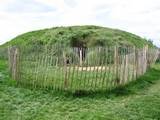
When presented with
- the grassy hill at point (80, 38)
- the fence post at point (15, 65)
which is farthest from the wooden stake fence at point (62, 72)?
the grassy hill at point (80, 38)

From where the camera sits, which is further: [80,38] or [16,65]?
[80,38]

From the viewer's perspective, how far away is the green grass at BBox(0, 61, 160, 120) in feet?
30.3

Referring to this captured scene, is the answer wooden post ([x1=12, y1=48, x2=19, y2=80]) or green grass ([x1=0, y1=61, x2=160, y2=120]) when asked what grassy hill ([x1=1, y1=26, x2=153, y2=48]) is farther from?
green grass ([x1=0, y1=61, x2=160, y2=120])

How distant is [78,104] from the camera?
1046cm

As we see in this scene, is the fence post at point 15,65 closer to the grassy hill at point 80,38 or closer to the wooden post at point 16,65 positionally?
the wooden post at point 16,65

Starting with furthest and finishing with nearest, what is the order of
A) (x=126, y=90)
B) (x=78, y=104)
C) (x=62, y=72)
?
1. (x=126, y=90)
2. (x=62, y=72)
3. (x=78, y=104)

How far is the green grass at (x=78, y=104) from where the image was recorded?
9.24 meters

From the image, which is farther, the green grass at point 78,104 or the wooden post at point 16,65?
the wooden post at point 16,65

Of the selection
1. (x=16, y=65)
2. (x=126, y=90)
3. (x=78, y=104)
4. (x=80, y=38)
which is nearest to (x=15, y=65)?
(x=16, y=65)

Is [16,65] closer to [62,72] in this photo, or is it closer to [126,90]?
[62,72]

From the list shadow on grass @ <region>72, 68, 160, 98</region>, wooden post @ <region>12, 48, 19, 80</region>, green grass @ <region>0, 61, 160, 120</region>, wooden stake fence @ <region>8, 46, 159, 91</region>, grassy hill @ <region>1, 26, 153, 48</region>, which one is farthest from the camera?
grassy hill @ <region>1, 26, 153, 48</region>

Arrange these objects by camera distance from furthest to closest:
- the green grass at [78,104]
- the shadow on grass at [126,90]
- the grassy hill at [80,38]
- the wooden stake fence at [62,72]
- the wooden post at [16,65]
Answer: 1. the grassy hill at [80,38]
2. the wooden post at [16,65]
3. the wooden stake fence at [62,72]
4. the shadow on grass at [126,90]
5. the green grass at [78,104]

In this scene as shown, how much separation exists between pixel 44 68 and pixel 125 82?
301cm

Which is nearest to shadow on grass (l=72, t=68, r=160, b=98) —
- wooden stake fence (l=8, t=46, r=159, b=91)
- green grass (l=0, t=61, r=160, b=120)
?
green grass (l=0, t=61, r=160, b=120)
